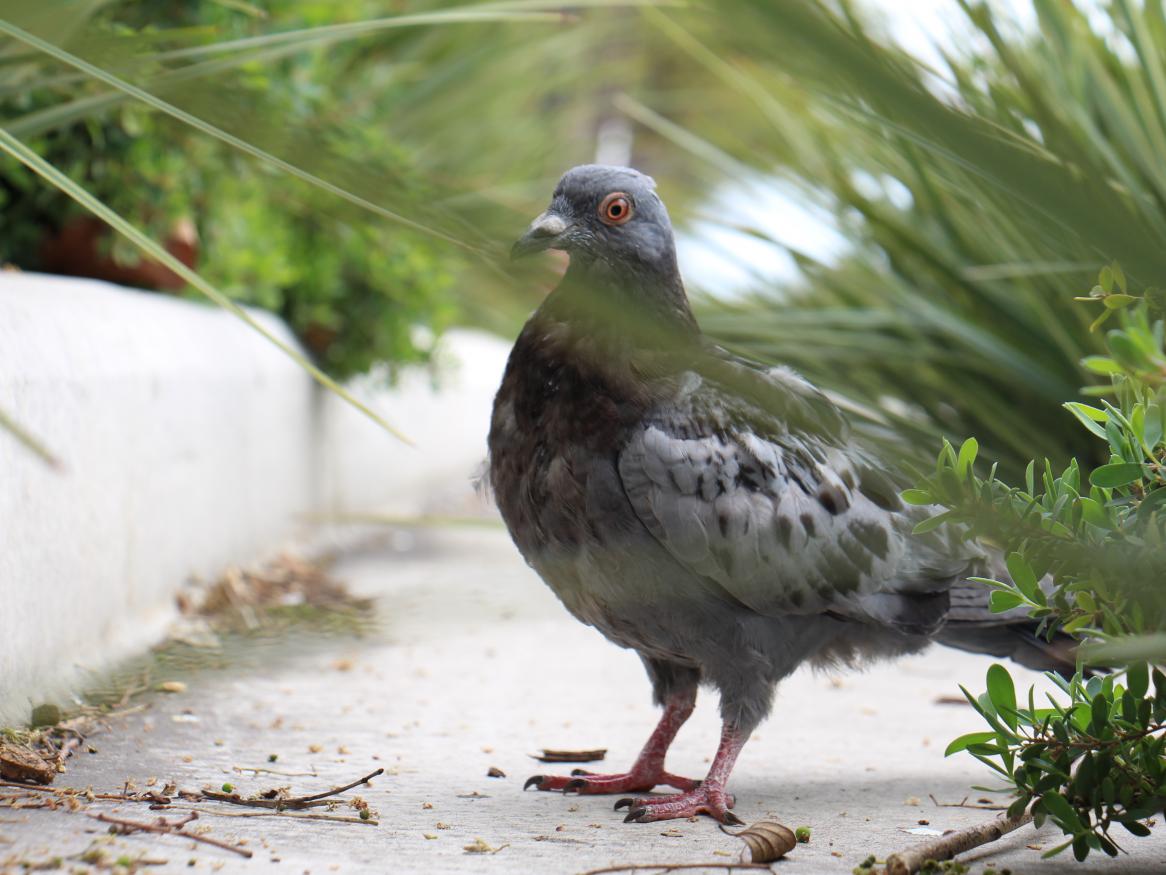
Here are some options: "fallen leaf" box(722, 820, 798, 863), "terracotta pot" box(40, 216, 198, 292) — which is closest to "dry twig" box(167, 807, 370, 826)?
"fallen leaf" box(722, 820, 798, 863)

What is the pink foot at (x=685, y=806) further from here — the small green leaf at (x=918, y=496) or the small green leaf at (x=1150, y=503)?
the small green leaf at (x=1150, y=503)

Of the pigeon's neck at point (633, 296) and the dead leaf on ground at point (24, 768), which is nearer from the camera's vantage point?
the dead leaf on ground at point (24, 768)

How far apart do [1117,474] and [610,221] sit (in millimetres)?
1261

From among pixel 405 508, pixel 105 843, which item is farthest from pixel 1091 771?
pixel 405 508

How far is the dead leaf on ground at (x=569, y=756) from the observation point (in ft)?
9.37

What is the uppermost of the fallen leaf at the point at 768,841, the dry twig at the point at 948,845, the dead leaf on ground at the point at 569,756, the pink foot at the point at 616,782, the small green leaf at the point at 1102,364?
the small green leaf at the point at 1102,364

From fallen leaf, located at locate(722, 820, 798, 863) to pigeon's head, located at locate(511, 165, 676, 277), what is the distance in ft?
3.75

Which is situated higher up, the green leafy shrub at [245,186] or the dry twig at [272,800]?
the green leafy shrub at [245,186]

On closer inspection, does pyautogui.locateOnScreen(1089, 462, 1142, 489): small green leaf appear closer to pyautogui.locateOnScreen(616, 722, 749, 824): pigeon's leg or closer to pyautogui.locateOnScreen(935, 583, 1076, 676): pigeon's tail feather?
pyautogui.locateOnScreen(935, 583, 1076, 676): pigeon's tail feather

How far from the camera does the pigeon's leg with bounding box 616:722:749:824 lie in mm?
2443

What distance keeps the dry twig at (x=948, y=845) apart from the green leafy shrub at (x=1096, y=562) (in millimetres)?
144

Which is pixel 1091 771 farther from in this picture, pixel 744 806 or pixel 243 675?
pixel 243 675

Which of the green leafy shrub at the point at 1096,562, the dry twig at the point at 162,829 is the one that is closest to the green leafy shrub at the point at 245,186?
the green leafy shrub at the point at 1096,562

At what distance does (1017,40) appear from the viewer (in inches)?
135
